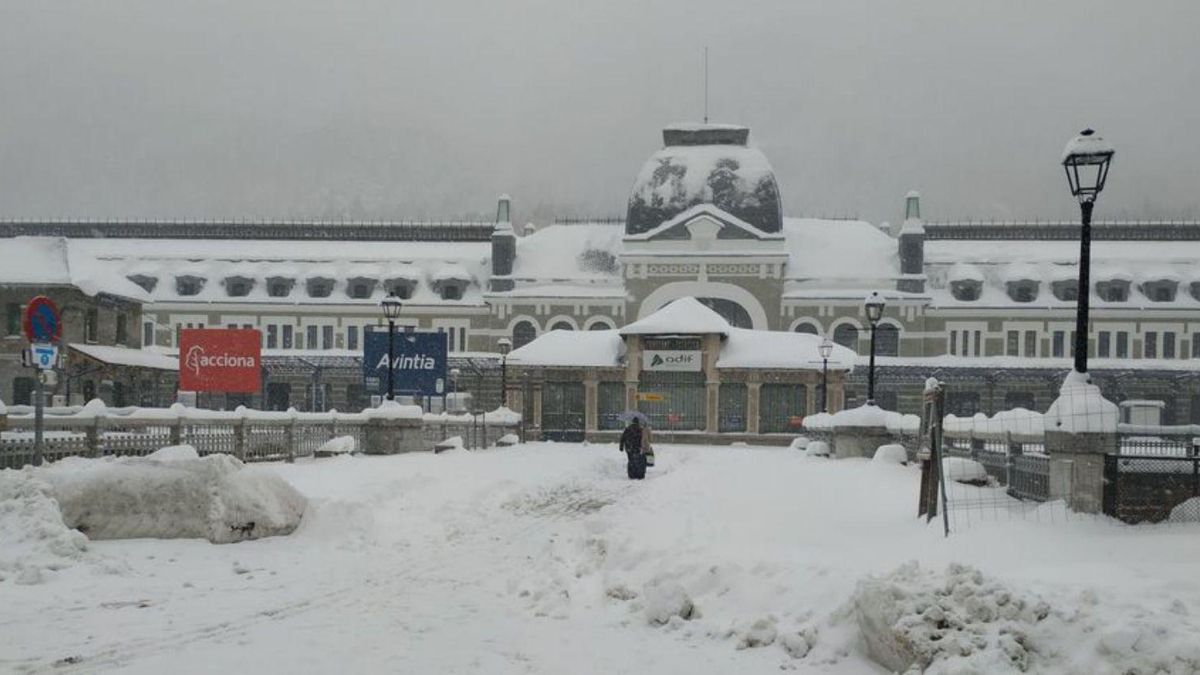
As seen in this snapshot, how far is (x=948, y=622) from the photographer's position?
20.8 ft

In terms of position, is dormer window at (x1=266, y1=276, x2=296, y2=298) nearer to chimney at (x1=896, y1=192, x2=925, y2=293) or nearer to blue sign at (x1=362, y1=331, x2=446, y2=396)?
blue sign at (x1=362, y1=331, x2=446, y2=396)

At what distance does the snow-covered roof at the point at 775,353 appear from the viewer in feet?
133

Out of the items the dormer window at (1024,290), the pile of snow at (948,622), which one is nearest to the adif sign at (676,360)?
the dormer window at (1024,290)

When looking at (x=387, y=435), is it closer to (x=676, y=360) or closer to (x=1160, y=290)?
(x=676, y=360)

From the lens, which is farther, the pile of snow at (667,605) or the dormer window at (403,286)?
the dormer window at (403,286)

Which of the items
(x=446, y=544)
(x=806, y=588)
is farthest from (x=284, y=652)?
(x=446, y=544)

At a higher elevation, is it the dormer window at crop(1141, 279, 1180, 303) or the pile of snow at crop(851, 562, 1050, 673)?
the dormer window at crop(1141, 279, 1180, 303)

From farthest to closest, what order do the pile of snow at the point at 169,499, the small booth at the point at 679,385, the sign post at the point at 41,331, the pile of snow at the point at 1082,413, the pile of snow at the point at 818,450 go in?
the small booth at the point at 679,385 < the pile of snow at the point at 818,450 < the sign post at the point at 41,331 < the pile of snow at the point at 169,499 < the pile of snow at the point at 1082,413

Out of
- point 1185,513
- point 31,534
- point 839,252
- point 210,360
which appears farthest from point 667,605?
point 839,252

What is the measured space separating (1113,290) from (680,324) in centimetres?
3008

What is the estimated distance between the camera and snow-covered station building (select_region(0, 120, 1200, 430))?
5456cm

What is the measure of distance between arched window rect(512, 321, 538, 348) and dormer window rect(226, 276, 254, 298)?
53.8 ft

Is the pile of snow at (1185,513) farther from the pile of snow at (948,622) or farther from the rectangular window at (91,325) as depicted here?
the rectangular window at (91,325)

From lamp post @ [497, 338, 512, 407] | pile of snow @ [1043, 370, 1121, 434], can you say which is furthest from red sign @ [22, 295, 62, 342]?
lamp post @ [497, 338, 512, 407]
